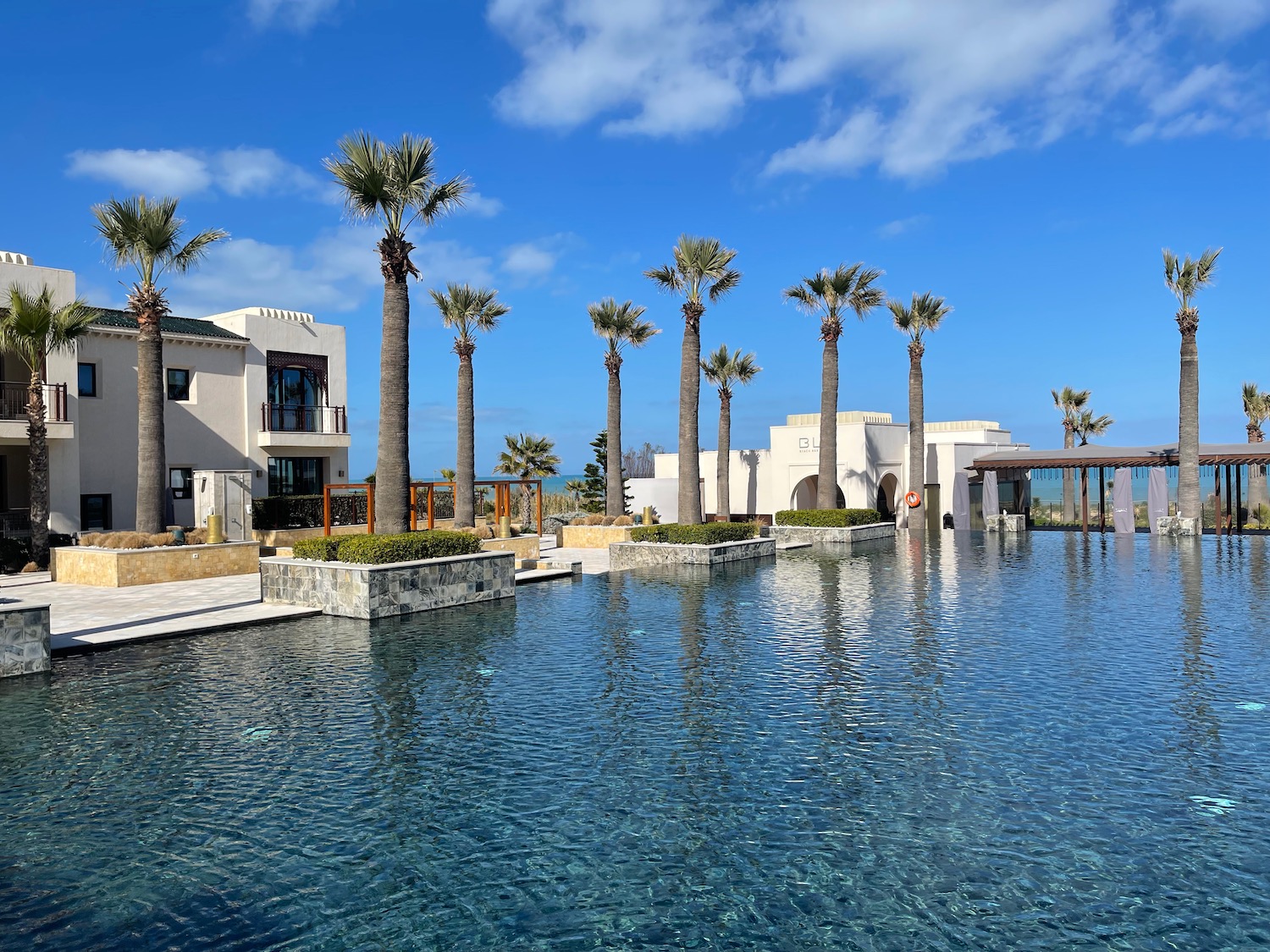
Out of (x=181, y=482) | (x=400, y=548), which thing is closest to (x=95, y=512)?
(x=181, y=482)

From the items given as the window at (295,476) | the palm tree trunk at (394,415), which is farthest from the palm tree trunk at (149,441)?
the window at (295,476)

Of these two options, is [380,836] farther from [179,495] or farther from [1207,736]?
[179,495]

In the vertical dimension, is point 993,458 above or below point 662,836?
above

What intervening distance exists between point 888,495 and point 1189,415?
16279 mm

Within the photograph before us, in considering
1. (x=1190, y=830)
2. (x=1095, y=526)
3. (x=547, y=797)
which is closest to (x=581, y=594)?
(x=547, y=797)

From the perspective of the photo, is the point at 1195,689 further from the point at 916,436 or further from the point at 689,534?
the point at 916,436

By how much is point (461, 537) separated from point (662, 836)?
1263 centimetres

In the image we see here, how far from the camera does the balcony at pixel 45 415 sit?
955 inches

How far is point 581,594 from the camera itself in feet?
63.7

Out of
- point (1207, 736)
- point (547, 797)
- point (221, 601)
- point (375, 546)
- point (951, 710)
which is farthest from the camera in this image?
point (221, 601)

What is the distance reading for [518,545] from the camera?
27.4 m

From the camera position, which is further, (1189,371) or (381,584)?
(1189,371)

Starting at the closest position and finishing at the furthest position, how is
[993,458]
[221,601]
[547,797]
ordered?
[547,797] → [221,601] → [993,458]

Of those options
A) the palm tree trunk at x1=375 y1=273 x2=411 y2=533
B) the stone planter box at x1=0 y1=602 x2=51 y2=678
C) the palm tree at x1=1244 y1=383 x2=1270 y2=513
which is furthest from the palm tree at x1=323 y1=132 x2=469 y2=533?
the palm tree at x1=1244 y1=383 x2=1270 y2=513
